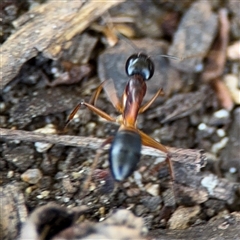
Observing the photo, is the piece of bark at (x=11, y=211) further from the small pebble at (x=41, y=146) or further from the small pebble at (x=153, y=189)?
the small pebble at (x=153, y=189)

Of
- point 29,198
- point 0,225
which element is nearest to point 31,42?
point 29,198

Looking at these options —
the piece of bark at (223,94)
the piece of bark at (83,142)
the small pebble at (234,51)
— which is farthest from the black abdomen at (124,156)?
the small pebble at (234,51)

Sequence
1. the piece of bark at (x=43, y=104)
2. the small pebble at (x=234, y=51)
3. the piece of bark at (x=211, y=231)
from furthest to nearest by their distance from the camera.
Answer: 1. the small pebble at (x=234, y=51)
2. the piece of bark at (x=43, y=104)
3. the piece of bark at (x=211, y=231)

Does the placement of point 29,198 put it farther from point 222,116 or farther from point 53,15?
point 222,116

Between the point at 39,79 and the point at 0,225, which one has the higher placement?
the point at 39,79

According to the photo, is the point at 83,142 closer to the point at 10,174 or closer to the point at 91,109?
the point at 91,109

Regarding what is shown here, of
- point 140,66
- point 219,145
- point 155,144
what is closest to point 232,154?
point 219,145
